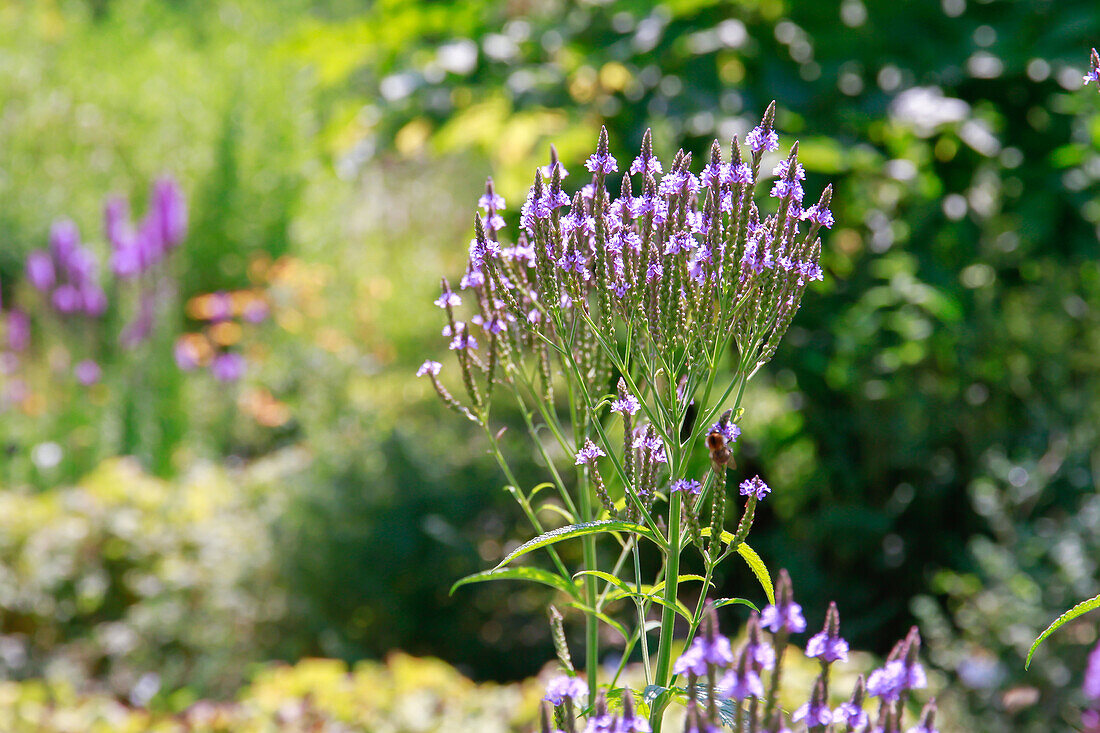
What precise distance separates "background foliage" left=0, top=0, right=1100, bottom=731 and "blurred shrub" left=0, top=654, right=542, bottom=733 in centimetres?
44

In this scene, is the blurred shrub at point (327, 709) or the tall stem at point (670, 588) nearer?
the tall stem at point (670, 588)

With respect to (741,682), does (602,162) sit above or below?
above

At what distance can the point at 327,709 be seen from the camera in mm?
2799

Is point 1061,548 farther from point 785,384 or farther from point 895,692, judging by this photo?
point 895,692

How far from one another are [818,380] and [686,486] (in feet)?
8.88

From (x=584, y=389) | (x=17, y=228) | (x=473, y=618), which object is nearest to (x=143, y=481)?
(x=473, y=618)

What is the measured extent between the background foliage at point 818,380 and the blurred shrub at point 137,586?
0.9 inches

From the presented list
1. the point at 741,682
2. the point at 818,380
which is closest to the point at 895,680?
the point at 741,682

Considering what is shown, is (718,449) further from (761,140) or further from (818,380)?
(818,380)

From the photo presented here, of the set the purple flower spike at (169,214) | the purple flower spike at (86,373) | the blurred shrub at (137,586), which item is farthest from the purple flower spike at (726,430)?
the purple flower spike at (86,373)

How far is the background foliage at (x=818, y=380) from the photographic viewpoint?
284 centimetres

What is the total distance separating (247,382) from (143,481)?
1.30 m

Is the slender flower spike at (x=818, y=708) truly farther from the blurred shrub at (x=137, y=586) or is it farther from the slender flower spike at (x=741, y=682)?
the blurred shrub at (x=137, y=586)

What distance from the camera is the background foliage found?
9.30 ft
